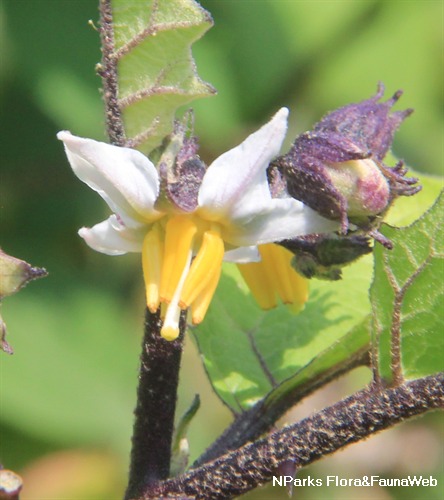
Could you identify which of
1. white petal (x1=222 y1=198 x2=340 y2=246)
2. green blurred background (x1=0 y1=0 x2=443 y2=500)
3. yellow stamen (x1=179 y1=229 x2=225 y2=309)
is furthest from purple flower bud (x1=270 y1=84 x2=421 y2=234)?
green blurred background (x1=0 y1=0 x2=443 y2=500)

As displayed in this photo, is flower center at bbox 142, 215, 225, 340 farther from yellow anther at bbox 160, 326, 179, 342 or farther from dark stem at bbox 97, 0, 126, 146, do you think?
dark stem at bbox 97, 0, 126, 146

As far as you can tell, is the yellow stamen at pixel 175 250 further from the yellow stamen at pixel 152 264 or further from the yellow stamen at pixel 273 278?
the yellow stamen at pixel 273 278

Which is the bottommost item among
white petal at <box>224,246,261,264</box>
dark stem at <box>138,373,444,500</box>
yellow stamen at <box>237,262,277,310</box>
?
dark stem at <box>138,373,444,500</box>

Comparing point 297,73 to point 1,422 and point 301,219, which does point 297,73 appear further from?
point 301,219

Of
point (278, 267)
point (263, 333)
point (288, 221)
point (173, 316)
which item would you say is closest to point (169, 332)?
point (173, 316)

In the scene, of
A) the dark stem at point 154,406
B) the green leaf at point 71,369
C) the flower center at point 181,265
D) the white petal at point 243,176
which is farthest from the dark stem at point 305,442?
the green leaf at point 71,369

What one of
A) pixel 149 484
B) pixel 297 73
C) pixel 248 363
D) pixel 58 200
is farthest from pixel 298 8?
pixel 149 484
